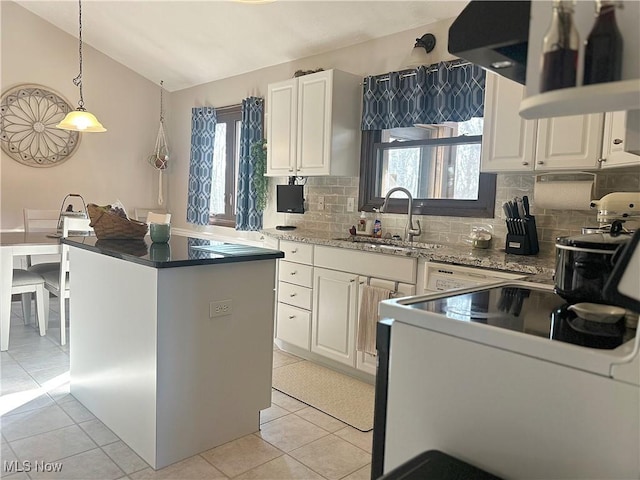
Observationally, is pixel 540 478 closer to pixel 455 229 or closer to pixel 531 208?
pixel 531 208

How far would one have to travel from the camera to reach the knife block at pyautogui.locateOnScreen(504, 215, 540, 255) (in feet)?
9.47

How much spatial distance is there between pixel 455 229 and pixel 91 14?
4.24 metres

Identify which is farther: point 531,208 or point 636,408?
point 531,208

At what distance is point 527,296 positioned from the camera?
144 cm

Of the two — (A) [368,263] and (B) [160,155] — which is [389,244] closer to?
(A) [368,263]

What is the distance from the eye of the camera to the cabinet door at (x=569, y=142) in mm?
2479

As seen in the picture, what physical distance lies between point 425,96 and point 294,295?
5.72 ft

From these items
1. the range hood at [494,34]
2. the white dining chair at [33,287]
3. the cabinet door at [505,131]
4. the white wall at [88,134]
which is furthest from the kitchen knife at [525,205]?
the white wall at [88,134]

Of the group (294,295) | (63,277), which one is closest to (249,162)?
(294,295)

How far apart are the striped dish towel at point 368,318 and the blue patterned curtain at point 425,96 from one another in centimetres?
125

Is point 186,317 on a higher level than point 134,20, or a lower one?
lower

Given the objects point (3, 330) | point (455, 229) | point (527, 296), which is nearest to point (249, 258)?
point (527, 296)

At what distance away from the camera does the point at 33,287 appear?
399cm

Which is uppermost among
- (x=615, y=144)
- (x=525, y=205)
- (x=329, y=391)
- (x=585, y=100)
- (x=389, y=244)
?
(x=615, y=144)
